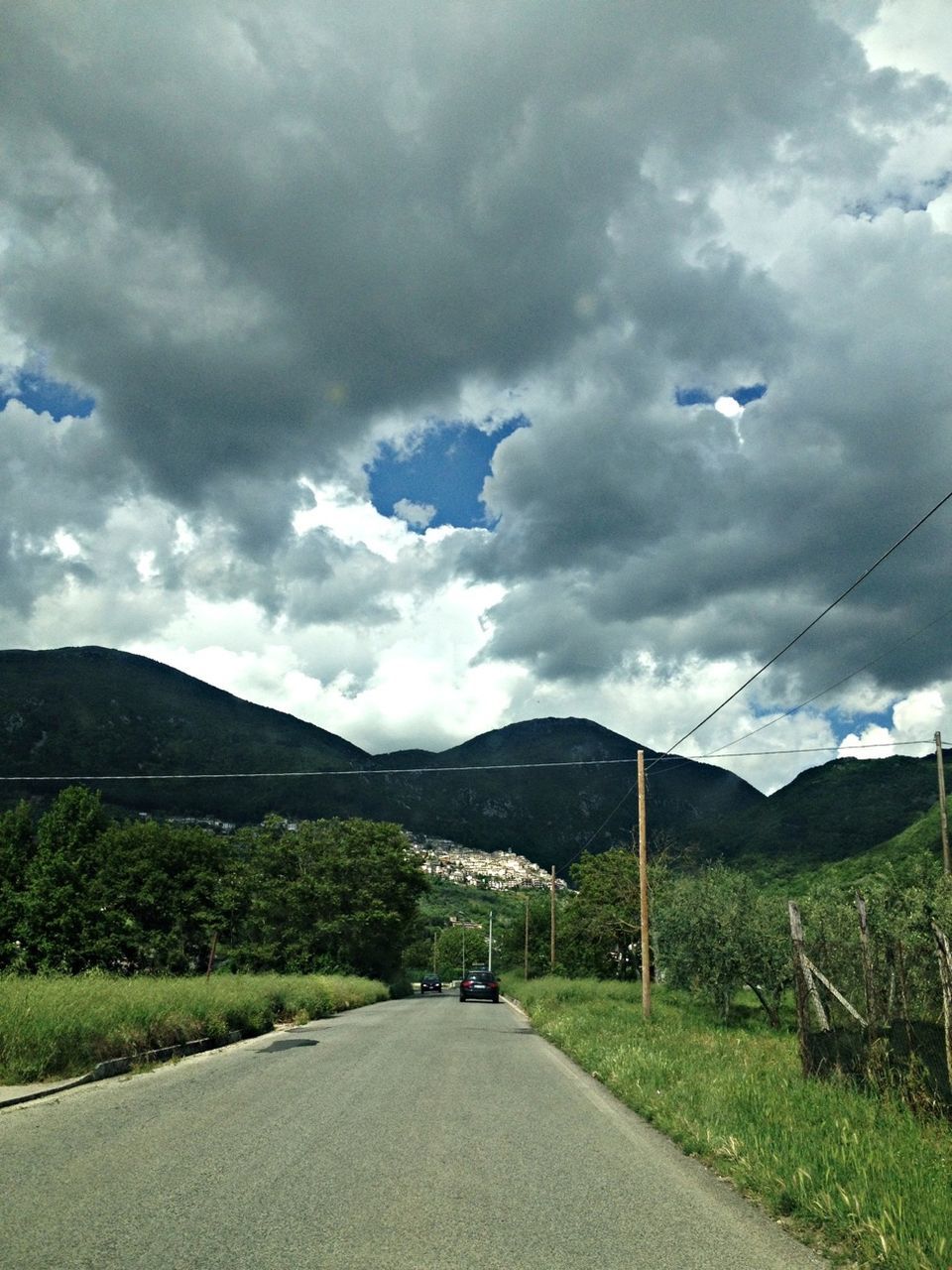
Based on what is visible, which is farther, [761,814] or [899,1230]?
[761,814]

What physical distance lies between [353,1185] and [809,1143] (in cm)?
378

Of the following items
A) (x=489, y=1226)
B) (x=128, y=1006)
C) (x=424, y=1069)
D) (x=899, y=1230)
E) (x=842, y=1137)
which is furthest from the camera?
(x=128, y=1006)

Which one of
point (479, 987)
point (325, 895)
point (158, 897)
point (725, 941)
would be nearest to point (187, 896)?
point (158, 897)

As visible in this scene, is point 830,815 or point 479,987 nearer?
point 479,987

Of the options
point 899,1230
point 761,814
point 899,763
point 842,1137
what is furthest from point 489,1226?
point 899,763

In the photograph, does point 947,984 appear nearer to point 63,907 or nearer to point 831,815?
point 63,907

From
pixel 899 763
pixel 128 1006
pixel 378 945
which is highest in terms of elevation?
pixel 899 763

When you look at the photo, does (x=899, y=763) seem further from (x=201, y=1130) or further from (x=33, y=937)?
(x=201, y=1130)

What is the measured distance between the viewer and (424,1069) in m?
15.3

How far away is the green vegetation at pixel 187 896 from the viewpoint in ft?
200

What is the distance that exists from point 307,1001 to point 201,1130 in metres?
24.9

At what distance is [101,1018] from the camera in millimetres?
15047

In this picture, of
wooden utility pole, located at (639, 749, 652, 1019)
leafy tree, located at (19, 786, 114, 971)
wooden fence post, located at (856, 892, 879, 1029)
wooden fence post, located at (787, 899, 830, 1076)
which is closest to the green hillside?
wooden utility pole, located at (639, 749, 652, 1019)

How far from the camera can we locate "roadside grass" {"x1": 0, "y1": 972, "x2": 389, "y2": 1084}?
12648 millimetres
